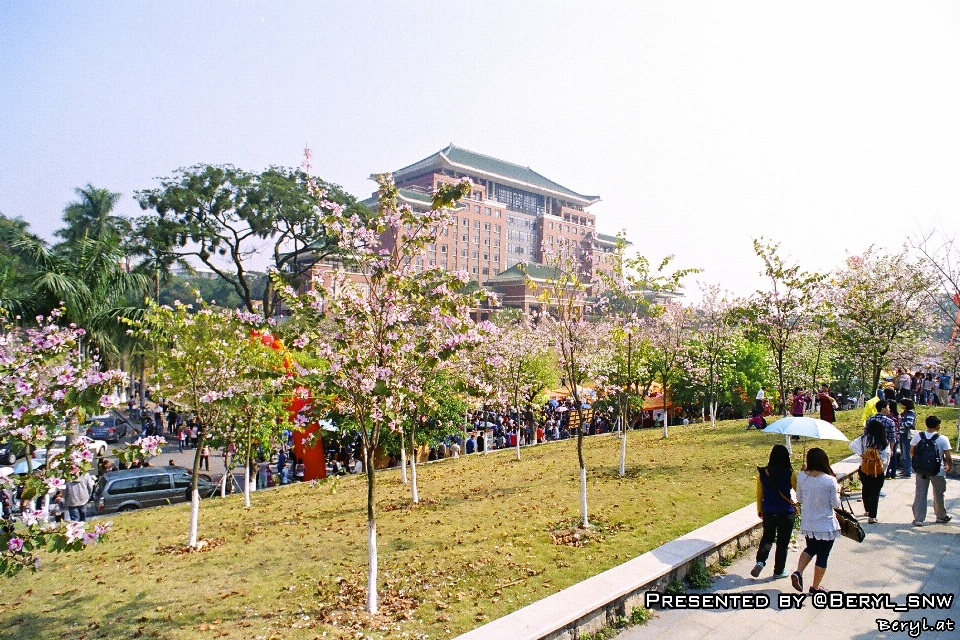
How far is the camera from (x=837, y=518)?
6980 mm

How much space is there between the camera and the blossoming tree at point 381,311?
647 centimetres

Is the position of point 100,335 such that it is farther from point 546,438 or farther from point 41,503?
point 546,438

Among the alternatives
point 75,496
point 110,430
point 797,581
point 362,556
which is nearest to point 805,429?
point 797,581

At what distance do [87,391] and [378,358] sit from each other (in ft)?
9.15

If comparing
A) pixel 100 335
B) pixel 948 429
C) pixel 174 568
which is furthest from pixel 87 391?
pixel 948 429

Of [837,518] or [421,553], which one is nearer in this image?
[837,518]

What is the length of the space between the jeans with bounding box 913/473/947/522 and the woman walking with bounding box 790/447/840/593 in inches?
136

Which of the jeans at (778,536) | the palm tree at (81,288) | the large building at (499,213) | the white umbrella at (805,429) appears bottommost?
the jeans at (778,536)

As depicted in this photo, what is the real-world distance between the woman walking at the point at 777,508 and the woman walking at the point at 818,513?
1.34ft

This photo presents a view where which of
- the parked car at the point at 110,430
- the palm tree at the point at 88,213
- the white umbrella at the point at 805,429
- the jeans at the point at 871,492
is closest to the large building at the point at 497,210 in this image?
the palm tree at the point at 88,213

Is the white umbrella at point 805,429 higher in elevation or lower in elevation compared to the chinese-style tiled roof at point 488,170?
lower

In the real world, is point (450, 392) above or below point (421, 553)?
above

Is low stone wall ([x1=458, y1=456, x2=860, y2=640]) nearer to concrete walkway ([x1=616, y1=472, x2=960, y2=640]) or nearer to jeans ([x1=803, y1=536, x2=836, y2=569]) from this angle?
concrete walkway ([x1=616, y1=472, x2=960, y2=640])

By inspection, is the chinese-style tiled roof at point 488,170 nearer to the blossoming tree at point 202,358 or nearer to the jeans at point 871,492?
the blossoming tree at point 202,358
